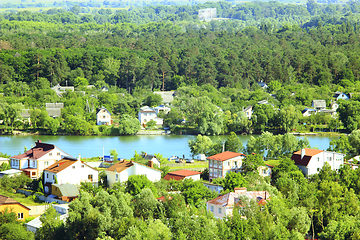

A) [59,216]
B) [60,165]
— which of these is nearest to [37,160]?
[60,165]

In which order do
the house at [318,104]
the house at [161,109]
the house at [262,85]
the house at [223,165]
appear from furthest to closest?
the house at [262,85], the house at [318,104], the house at [161,109], the house at [223,165]

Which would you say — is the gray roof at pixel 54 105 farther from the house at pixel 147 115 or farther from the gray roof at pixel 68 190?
the gray roof at pixel 68 190

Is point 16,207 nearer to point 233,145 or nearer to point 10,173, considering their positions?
point 10,173

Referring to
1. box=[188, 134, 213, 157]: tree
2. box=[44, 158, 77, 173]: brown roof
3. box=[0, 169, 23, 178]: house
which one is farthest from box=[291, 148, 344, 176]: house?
box=[0, 169, 23, 178]: house

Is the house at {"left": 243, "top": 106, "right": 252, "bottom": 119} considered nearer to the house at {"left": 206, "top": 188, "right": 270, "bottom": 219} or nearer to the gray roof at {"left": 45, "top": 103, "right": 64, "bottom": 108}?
the gray roof at {"left": 45, "top": 103, "right": 64, "bottom": 108}

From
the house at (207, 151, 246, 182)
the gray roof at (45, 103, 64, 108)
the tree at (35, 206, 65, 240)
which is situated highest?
the gray roof at (45, 103, 64, 108)

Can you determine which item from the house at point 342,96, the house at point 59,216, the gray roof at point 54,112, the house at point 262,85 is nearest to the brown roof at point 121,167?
the house at point 59,216
